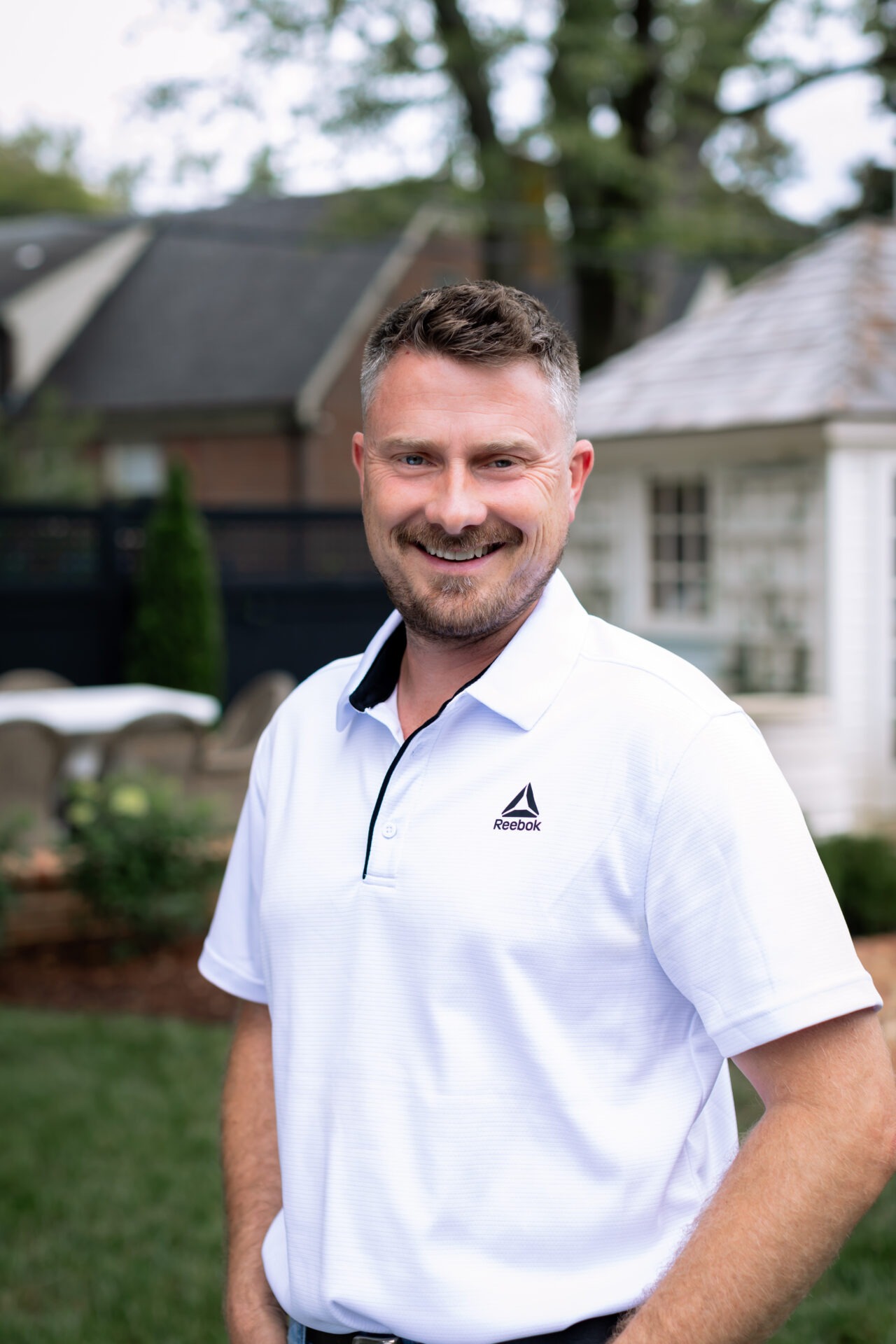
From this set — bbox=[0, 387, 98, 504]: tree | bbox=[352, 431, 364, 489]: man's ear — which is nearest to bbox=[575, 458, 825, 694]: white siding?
bbox=[352, 431, 364, 489]: man's ear

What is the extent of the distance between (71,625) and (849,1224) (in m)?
12.6

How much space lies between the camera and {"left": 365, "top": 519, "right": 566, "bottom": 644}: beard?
67.2 inches

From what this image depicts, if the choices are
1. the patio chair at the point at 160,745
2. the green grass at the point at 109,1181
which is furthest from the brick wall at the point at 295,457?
the green grass at the point at 109,1181

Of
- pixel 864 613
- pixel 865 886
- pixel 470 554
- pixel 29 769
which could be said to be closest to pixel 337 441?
pixel 864 613

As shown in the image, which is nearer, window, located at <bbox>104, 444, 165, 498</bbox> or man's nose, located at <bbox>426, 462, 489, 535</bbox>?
man's nose, located at <bbox>426, 462, 489, 535</bbox>

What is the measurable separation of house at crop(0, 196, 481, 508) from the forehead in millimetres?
23235

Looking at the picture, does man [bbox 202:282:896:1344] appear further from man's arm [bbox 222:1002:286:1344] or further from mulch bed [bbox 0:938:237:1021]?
mulch bed [bbox 0:938:237:1021]

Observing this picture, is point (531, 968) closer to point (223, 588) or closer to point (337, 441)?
point (223, 588)

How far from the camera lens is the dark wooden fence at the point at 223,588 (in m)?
13.0

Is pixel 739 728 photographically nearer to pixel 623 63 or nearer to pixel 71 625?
pixel 71 625

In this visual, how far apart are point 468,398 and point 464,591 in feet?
0.79

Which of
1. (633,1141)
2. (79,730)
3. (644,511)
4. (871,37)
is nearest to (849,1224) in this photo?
(633,1141)

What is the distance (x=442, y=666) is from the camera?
5.94ft

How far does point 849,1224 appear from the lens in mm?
1449
